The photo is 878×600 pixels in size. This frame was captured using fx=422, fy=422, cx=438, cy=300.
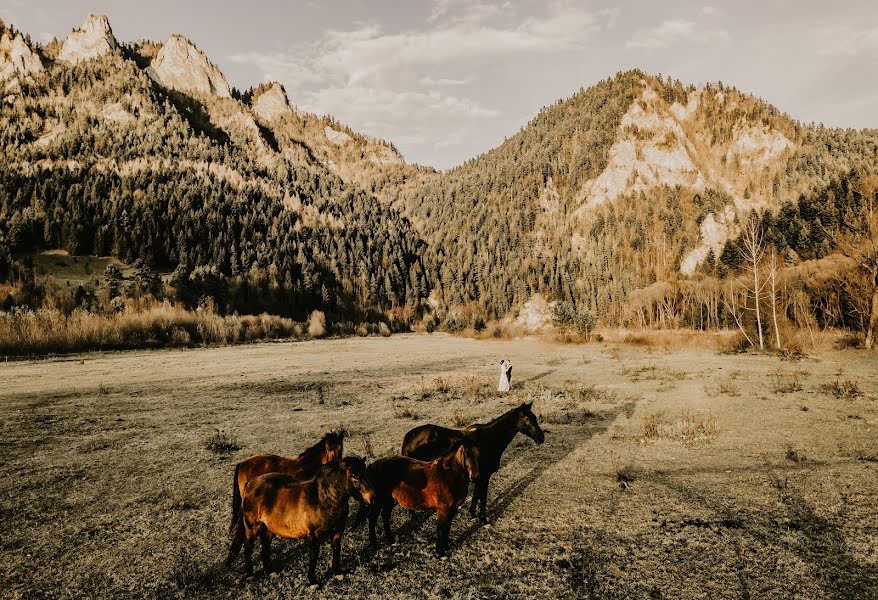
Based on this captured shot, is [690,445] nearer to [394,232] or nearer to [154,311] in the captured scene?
[154,311]

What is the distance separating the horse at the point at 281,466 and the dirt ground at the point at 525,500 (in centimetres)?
113

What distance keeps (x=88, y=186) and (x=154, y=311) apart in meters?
82.2

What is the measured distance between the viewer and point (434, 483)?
662 centimetres

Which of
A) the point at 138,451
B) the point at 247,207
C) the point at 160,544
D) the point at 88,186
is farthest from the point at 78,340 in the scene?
the point at 247,207

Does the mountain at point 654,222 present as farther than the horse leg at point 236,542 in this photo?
Yes

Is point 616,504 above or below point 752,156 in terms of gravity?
below

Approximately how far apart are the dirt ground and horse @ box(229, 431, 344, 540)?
1.13 metres

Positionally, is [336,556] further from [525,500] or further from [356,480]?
[525,500]

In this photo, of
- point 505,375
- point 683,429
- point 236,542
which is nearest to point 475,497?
point 236,542

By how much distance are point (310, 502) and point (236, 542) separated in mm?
2025

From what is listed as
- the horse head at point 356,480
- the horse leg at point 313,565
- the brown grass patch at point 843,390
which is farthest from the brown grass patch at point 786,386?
the horse leg at point 313,565

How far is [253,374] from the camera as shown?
31578 millimetres

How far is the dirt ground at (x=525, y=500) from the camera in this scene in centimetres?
609

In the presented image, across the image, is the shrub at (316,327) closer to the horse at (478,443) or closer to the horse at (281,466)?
the horse at (478,443)
